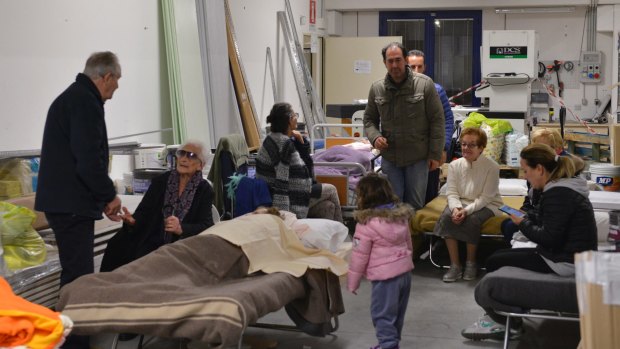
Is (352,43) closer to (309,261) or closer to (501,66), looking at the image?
(501,66)

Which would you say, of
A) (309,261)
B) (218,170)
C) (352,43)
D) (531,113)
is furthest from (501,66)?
(309,261)

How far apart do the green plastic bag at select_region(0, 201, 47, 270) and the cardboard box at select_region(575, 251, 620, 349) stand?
2.89 metres

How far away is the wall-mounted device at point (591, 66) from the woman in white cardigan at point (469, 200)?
6871 millimetres

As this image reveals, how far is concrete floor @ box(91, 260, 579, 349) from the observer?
4.54 meters

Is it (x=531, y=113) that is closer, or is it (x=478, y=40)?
(x=531, y=113)

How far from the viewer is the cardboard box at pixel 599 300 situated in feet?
7.19

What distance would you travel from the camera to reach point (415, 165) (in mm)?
6027

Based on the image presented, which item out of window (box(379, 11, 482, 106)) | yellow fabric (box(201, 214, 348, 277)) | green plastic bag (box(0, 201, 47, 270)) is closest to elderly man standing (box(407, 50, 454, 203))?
yellow fabric (box(201, 214, 348, 277))

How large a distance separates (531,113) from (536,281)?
7098 millimetres

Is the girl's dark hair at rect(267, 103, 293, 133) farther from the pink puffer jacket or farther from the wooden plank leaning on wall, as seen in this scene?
the wooden plank leaning on wall

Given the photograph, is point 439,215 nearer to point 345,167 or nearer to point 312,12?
point 345,167

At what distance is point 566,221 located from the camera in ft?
13.6

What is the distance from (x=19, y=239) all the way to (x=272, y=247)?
128 centimetres

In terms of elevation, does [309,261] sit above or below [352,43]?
below
